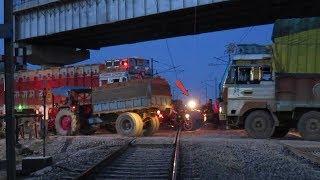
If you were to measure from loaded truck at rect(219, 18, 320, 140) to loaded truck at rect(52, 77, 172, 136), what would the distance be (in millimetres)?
4423

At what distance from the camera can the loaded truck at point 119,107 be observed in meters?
27.6

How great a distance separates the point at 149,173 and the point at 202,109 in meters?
19.7

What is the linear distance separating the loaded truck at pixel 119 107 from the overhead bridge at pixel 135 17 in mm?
9172

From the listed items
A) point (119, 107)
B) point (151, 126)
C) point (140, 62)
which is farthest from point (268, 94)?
point (140, 62)

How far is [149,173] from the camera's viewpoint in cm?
1344

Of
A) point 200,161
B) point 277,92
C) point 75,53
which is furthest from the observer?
Result: point 75,53

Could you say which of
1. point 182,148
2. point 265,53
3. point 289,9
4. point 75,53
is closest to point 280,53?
point 265,53

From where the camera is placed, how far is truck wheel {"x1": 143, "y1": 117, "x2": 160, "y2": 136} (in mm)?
29375

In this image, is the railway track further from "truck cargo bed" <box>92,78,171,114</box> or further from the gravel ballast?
"truck cargo bed" <box>92,78,171,114</box>

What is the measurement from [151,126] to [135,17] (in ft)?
39.2

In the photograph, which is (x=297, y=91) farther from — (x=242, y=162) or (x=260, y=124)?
(x=242, y=162)

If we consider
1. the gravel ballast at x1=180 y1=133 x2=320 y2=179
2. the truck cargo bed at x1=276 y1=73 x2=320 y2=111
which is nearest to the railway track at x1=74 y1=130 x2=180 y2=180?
the gravel ballast at x1=180 y1=133 x2=320 y2=179

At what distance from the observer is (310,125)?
23.8 meters

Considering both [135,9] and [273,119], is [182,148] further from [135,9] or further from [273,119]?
[135,9]
